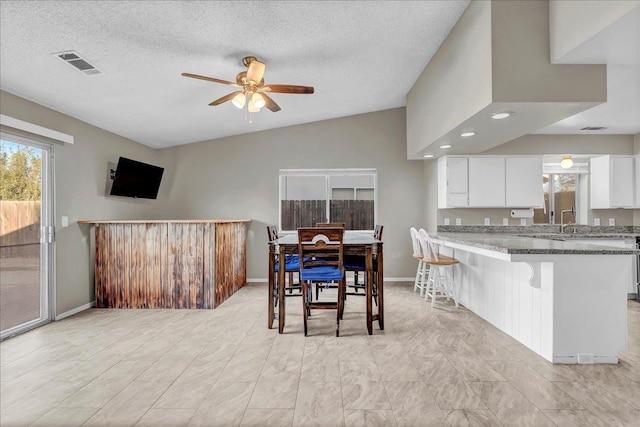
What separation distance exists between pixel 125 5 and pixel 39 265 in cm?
285

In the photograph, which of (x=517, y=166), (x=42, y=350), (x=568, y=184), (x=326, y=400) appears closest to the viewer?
(x=326, y=400)

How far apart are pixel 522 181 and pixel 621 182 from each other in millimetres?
1509

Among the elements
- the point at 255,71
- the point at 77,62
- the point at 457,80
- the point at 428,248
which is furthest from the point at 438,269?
the point at 77,62

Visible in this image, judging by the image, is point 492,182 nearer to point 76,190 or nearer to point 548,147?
point 548,147

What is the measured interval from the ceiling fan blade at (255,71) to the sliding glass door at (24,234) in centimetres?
238

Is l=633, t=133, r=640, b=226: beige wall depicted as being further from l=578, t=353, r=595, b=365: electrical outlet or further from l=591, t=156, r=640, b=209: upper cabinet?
l=578, t=353, r=595, b=365: electrical outlet

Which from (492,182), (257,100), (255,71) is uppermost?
(255,71)

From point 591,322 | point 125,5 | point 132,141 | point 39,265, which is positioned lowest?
point 591,322

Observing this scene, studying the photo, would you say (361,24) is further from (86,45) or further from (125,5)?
(86,45)

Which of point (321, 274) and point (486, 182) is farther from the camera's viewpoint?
point (486, 182)

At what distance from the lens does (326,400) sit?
2027 millimetres

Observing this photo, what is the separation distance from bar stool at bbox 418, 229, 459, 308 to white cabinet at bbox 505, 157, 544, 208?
1471 mm

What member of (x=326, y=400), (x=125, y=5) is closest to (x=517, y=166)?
(x=326, y=400)

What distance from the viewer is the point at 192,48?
2875mm
